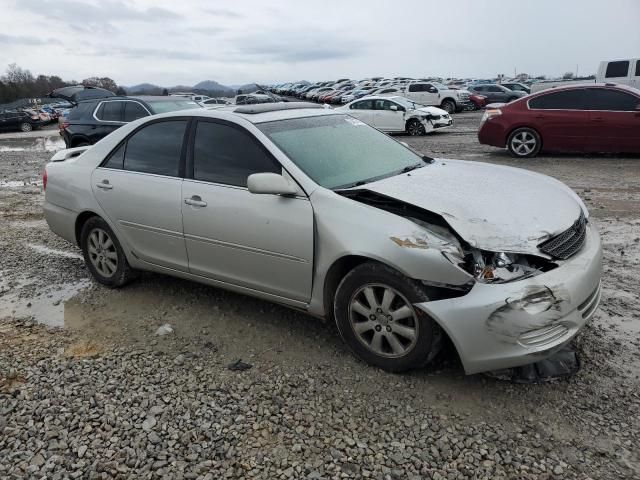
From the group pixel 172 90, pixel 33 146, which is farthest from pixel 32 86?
pixel 33 146

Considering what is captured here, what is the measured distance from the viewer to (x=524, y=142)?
1124 centimetres

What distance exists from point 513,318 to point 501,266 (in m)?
0.30

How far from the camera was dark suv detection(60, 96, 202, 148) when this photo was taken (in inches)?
433

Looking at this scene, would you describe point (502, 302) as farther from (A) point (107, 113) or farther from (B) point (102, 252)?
(A) point (107, 113)

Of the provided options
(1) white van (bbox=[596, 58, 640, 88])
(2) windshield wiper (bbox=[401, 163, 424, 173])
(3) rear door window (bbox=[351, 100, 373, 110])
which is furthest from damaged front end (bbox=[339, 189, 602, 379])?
(1) white van (bbox=[596, 58, 640, 88])

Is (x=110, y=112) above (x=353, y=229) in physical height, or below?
above

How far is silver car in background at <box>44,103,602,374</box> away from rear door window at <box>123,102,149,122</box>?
6.34 m

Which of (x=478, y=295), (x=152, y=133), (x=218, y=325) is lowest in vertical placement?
(x=218, y=325)

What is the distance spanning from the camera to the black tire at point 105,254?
4816mm

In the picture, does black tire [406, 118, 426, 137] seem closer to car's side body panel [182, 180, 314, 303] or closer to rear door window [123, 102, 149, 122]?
rear door window [123, 102, 149, 122]

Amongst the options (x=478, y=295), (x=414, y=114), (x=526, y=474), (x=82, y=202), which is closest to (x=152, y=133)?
(x=82, y=202)

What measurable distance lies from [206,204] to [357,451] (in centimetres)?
210

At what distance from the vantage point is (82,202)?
4.90m

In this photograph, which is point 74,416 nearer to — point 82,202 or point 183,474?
point 183,474
